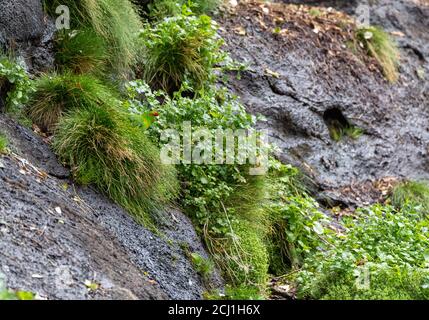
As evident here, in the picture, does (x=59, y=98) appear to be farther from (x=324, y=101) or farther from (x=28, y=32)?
(x=324, y=101)

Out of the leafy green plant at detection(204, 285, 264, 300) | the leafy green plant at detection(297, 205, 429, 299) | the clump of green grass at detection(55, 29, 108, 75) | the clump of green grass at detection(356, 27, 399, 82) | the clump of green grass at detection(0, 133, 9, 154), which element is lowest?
the leafy green plant at detection(204, 285, 264, 300)

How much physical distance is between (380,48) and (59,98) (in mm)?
5247

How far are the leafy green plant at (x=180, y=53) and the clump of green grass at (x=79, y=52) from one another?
0.68 meters

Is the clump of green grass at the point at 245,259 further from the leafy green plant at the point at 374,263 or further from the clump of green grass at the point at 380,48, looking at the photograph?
the clump of green grass at the point at 380,48

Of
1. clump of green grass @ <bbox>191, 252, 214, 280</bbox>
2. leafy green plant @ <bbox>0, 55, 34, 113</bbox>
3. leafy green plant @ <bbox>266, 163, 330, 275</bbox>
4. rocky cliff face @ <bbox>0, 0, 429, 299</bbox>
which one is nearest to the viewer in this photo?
rocky cliff face @ <bbox>0, 0, 429, 299</bbox>

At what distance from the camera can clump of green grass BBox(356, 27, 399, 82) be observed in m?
9.25

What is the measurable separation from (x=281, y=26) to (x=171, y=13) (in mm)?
1712

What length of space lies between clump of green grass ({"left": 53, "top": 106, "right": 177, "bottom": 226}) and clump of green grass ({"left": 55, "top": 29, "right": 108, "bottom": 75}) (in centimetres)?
91

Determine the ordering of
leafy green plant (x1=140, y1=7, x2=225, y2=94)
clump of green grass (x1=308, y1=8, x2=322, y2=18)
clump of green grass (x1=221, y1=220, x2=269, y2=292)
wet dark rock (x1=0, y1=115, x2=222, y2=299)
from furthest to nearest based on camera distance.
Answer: clump of green grass (x1=308, y1=8, x2=322, y2=18), leafy green plant (x1=140, y1=7, x2=225, y2=94), clump of green grass (x1=221, y1=220, x2=269, y2=292), wet dark rock (x1=0, y1=115, x2=222, y2=299)

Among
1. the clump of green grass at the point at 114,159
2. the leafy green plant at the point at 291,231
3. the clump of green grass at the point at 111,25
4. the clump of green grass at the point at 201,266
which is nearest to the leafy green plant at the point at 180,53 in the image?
the clump of green grass at the point at 111,25

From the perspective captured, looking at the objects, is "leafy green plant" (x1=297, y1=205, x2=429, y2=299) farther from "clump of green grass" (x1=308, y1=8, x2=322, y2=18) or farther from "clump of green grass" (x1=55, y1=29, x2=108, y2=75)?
"clump of green grass" (x1=308, y1=8, x2=322, y2=18)

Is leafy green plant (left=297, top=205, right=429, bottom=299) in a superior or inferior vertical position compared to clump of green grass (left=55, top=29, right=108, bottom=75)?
inferior

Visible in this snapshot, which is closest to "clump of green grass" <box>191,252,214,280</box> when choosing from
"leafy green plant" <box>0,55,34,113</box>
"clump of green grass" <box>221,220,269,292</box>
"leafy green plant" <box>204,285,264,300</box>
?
"leafy green plant" <box>204,285,264,300</box>
